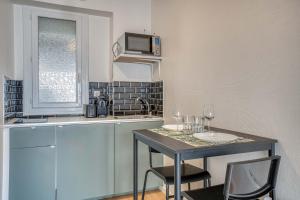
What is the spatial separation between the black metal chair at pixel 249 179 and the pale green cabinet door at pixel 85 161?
1.41 m

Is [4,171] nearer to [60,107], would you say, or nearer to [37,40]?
[60,107]

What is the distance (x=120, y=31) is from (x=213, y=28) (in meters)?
1.39

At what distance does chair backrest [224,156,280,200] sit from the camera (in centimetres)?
112

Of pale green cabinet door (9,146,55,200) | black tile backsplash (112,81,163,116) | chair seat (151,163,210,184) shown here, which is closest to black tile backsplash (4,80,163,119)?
black tile backsplash (112,81,163,116)

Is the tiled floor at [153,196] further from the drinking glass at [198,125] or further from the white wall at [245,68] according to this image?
the drinking glass at [198,125]

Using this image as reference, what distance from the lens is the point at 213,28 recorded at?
1969 millimetres

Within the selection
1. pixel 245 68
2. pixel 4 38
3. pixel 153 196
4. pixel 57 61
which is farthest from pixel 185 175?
pixel 57 61

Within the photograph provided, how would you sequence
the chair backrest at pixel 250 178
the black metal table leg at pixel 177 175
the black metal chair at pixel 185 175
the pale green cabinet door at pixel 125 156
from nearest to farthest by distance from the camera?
the chair backrest at pixel 250 178 → the black metal table leg at pixel 177 175 → the black metal chair at pixel 185 175 → the pale green cabinet door at pixel 125 156

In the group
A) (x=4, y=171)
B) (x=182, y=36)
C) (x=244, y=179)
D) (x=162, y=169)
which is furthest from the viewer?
(x=182, y=36)

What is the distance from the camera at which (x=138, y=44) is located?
2.66 metres

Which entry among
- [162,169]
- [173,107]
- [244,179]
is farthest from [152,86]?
[244,179]

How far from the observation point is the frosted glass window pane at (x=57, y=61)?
9.13 ft

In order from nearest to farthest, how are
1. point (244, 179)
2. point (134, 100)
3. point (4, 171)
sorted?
point (244, 179) → point (4, 171) → point (134, 100)

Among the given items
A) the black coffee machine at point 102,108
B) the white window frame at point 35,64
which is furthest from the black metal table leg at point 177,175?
the white window frame at point 35,64
